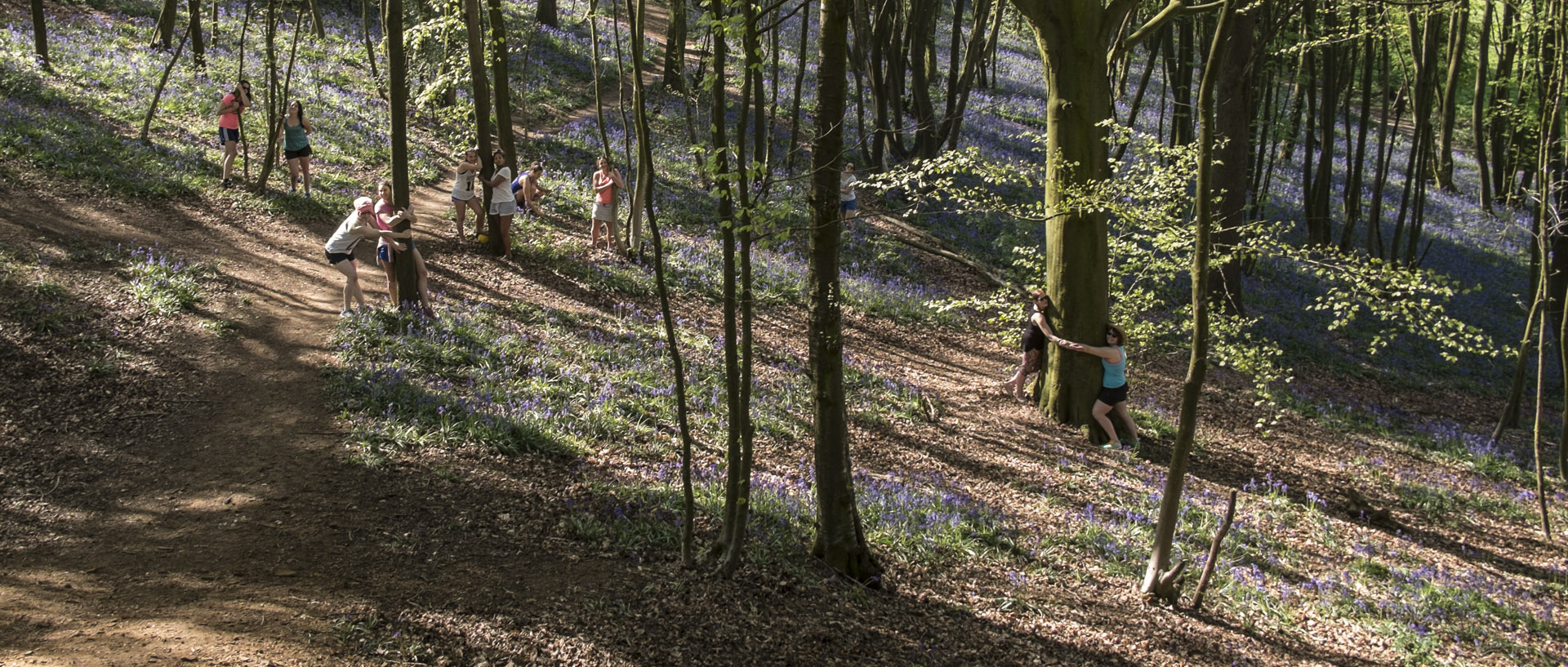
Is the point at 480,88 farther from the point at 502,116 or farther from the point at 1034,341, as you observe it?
the point at 1034,341

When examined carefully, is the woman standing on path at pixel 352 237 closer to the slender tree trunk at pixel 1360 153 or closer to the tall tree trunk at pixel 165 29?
the tall tree trunk at pixel 165 29

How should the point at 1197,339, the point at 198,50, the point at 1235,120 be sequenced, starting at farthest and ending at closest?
1. the point at 198,50
2. the point at 1235,120
3. the point at 1197,339

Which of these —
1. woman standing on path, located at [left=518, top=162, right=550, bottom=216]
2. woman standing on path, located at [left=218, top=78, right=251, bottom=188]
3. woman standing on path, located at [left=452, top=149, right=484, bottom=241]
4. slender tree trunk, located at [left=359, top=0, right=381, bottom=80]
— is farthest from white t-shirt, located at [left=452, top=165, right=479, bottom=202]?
slender tree trunk, located at [left=359, top=0, right=381, bottom=80]

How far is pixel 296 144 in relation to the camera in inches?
541

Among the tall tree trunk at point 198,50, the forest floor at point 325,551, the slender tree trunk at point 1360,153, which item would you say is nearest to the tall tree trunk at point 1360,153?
the slender tree trunk at point 1360,153

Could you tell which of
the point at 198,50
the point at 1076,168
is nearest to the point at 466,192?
the point at 1076,168

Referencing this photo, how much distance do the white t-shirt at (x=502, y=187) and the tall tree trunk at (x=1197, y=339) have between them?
1000 cm

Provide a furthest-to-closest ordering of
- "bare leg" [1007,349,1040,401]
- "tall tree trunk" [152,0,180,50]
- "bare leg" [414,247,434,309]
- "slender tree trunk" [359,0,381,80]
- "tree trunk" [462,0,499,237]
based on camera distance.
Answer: "tall tree trunk" [152,0,180,50], "slender tree trunk" [359,0,381,80], "tree trunk" [462,0,499,237], "bare leg" [1007,349,1040,401], "bare leg" [414,247,434,309]

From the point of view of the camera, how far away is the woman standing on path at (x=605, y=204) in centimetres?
1408

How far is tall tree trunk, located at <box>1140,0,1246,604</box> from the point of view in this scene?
18.4 ft

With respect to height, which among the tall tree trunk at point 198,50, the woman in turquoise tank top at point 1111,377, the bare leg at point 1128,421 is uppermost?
the tall tree trunk at point 198,50

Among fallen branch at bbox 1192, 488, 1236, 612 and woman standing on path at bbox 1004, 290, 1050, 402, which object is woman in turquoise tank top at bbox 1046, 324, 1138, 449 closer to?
woman standing on path at bbox 1004, 290, 1050, 402

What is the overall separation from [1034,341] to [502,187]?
7976mm

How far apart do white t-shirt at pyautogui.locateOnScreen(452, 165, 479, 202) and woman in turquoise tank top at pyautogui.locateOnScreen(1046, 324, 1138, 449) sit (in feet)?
29.9
